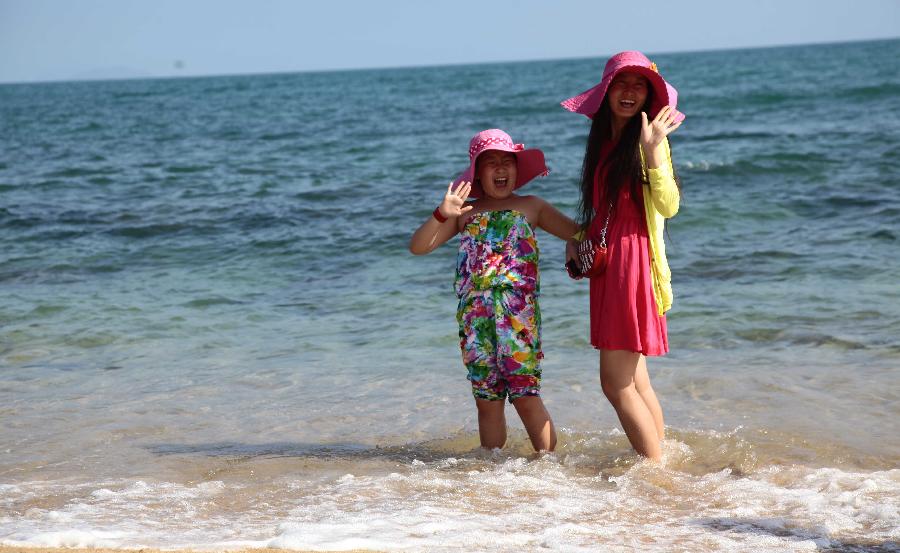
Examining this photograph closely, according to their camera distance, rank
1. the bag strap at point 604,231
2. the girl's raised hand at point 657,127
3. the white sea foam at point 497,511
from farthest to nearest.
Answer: the bag strap at point 604,231 < the girl's raised hand at point 657,127 < the white sea foam at point 497,511

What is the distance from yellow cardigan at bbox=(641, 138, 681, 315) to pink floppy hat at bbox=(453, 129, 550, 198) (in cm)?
55

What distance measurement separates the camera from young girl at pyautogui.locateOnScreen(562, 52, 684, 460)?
4016 millimetres

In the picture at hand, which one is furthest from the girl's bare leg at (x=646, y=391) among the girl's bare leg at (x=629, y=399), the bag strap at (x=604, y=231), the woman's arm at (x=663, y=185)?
the woman's arm at (x=663, y=185)

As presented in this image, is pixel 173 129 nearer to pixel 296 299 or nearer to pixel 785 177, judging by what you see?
pixel 785 177

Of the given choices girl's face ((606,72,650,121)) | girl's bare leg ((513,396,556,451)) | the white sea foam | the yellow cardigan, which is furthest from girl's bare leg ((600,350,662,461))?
girl's face ((606,72,650,121))

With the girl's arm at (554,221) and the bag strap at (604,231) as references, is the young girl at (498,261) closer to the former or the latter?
the girl's arm at (554,221)

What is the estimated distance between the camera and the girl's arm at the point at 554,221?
4453 mm

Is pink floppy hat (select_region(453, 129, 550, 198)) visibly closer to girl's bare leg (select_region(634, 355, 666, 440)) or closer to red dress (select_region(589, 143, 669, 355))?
red dress (select_region(589, 143, 669, 355))

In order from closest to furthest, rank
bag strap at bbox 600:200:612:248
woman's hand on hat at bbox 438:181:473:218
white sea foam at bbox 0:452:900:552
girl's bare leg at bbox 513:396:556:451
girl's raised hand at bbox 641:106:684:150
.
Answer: white sea foam at bbox 0:452:900:552 < girl's raised hand at bbox 641:106:684:150 < bag strap at bbox 600:200:612:248 < woman's hand on hat at bbox 438:181:473:218 < girl's bare leg at bbox 513:396:556:451

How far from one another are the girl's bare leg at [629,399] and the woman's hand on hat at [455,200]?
863mm

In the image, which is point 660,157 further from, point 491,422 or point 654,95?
point 491,422

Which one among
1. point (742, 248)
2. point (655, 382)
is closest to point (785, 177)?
point (742, 248)

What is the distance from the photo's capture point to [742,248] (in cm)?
984

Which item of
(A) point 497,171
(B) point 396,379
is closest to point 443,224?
(A) point 497,171
